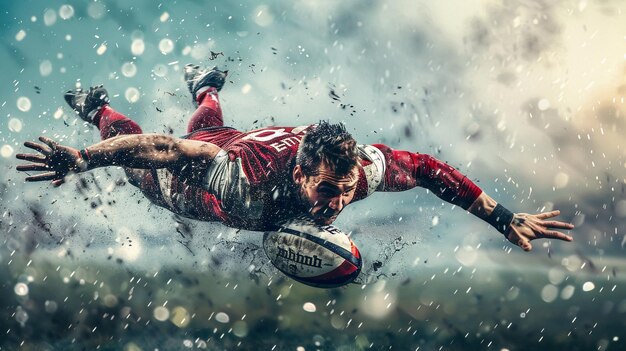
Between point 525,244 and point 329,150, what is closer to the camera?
point 329,150

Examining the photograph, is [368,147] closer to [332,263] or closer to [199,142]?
[332,263]

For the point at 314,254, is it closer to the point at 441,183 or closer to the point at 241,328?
the point at 441,183

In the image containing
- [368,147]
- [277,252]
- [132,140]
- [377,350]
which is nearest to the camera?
[132,140]

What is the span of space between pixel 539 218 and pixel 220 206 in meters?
2.56

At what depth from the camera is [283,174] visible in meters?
4.05

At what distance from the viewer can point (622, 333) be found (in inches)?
294

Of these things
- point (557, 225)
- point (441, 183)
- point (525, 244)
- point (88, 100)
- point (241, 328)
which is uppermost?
point (88, 100)

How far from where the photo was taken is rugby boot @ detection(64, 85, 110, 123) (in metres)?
5.04

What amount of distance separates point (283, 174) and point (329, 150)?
0.43 metres

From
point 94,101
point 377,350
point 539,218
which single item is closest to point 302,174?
point 539,218

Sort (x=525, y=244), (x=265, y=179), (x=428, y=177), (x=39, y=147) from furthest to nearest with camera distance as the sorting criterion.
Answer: (x=428, y=177) → (x=525, y=244) → (x=265, y=179) → (x=39, y=147)

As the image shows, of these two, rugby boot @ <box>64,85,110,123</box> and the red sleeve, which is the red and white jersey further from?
rugby boot @ <box>64,85,110,123</box>

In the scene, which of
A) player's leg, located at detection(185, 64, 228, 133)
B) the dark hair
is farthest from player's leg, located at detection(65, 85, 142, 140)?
the dark hair

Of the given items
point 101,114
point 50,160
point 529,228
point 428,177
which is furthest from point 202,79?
point 529,228
